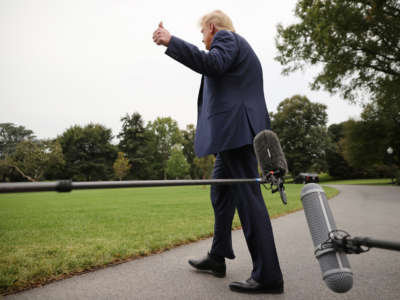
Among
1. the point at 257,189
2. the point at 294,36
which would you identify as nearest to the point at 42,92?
the point at 294,36

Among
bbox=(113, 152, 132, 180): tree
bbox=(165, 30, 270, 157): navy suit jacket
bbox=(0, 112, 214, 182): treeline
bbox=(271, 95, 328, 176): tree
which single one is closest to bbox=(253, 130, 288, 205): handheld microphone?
bbox=(165, 30, 270, 157): navy suit jacket

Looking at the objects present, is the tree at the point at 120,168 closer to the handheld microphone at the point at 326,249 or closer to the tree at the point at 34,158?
the tree at the point at 34,158

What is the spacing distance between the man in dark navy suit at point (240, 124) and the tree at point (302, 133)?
148ft

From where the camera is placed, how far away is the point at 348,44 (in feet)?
44.1

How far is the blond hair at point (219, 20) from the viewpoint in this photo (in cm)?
237

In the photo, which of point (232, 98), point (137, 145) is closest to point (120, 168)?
point (137, 145)

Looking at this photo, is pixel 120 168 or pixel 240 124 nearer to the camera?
pixel 240 124

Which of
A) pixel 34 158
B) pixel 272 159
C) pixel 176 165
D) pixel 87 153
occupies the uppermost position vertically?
pixel 87 153

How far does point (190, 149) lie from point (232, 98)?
63.4 m

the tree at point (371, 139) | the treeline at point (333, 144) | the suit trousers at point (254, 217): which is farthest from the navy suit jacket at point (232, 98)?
the tree at point (371, 139)

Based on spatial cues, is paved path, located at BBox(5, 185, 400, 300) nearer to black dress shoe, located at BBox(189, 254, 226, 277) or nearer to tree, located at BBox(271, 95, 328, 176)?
black dress shoe, located at BBox(189, 254, 226, 277)

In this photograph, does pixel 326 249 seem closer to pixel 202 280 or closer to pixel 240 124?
pixel 240 124

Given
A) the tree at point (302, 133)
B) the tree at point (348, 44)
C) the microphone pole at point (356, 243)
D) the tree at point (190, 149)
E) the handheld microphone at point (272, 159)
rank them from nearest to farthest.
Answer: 1. the microphone pole at point (356, 243)
2. the handheld microphone at point (272, 159)
3. the tree at point (348, 44)
4. the tree at point (302, 133)
5. the tree at point (190, 149)

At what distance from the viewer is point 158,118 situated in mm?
67375
